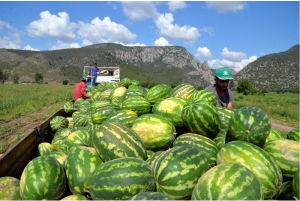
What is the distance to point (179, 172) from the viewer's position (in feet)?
7.45

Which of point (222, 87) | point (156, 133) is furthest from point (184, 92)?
point (222, 87)

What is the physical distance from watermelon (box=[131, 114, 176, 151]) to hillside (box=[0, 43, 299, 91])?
76.8 meters

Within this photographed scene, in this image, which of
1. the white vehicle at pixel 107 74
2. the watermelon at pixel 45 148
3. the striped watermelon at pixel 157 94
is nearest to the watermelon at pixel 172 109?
the striped watermelon at pixel 157 94

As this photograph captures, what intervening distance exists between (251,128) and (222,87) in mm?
3062

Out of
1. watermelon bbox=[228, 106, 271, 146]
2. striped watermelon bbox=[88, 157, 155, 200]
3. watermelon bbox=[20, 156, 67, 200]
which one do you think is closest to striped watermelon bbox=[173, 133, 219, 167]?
watermelon bbox=[228, 106, 271, 146]

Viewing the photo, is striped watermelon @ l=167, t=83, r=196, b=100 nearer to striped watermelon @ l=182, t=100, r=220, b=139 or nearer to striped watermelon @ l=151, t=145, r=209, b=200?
striped watermelon @ l=182, t=100, r=220, b=139

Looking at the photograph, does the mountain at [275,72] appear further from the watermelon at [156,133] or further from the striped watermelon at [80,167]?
the striped watermelon at [80,167]

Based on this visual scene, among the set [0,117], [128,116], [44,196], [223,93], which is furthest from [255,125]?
[0,117]

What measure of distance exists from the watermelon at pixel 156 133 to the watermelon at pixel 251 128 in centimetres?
81

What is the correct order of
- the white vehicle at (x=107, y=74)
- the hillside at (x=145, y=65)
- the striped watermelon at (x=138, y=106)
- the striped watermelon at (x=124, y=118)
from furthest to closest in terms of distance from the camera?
1. the hillside at (x=145, y=65)
2. the white vehicle at (x=107, y=74)
3. the striped watermelon at (x=138, y=106)
4. the striped watermelon at (x=124, y=118)

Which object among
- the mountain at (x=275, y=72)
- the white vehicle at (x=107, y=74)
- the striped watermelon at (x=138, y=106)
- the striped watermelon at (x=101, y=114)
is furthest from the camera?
the mountain at (x=275, y=72)

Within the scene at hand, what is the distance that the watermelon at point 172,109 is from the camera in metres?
3.63

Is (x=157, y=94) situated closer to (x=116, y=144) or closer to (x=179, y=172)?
(x=116, y=144)

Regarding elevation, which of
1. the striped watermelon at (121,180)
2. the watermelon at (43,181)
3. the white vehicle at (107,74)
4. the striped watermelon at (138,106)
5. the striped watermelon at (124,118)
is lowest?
the watermelon at (43,181)
